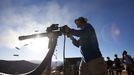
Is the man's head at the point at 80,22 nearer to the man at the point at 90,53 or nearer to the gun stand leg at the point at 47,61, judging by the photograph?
the man at the point at 90,53

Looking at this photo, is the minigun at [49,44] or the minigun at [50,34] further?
the minigun at [50,34]

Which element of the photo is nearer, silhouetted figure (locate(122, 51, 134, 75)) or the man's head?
the man's head

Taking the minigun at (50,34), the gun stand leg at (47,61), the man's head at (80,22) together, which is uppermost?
the man's head at (80,22)

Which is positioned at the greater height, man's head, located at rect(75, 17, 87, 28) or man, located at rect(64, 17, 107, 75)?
man's head, located at rect(75, 17, 87, 28)

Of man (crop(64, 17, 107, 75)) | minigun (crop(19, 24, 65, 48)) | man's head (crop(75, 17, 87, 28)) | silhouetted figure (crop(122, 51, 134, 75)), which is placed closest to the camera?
minigun (crop(19, 24, 65, 48))

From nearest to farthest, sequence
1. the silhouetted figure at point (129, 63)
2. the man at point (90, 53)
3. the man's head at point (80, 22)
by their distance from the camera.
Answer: the man at point (90, 53), the man's head at point (80, 22), the silhouetted figure at point (129, 63)

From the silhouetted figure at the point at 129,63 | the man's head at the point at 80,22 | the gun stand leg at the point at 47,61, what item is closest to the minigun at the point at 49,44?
the gun stand leg at the point at 47,61

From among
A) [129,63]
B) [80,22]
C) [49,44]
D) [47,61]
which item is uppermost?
[80,22]

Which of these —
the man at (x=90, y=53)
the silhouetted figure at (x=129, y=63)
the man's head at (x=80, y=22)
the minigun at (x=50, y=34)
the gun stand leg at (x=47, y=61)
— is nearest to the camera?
the gun stand leg at (x=47, y=61)

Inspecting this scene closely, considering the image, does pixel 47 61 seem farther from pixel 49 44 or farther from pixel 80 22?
pixel 80 22

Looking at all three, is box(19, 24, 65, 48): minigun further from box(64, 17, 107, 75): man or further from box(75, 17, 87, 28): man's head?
box(75, 17, 87, 28): man's head

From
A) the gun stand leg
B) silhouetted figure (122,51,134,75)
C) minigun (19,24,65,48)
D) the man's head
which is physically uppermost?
the man's head

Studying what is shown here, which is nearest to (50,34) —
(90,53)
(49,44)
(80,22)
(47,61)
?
(49,44)

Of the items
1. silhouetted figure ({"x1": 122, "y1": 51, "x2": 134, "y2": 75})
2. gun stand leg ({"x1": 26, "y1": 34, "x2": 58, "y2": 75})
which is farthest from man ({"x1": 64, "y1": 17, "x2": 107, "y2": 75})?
silhouetted figure ({"x1": 122, "y1": 51, "x2": 134, "y2": 75})
